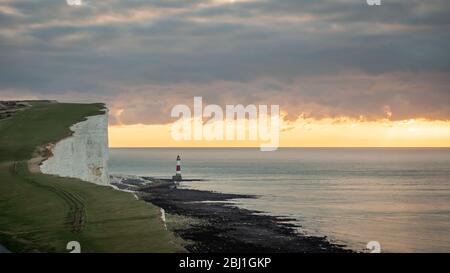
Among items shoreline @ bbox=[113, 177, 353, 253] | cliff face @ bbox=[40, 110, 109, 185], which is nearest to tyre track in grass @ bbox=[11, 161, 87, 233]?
shoreline @ bbox=[113, 177, 353, 253]

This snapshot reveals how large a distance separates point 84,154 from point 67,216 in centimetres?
2793

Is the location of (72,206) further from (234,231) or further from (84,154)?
(84,154)

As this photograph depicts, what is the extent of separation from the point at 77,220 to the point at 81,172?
91.4ft

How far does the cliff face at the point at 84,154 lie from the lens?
174 feet

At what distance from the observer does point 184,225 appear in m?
49.3

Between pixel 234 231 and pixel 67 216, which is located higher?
pixel 67 216

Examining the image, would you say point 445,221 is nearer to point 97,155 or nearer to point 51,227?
point 97,155

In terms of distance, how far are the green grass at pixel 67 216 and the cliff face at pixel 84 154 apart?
2.87 m

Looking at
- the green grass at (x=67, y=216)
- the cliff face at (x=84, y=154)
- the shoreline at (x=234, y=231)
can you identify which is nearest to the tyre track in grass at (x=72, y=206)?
the green grass at (x=67, y=216)

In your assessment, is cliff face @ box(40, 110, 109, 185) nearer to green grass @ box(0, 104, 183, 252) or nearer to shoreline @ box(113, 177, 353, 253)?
green grass @ box(0, 104, 183, 252)

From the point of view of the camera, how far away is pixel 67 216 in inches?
1224

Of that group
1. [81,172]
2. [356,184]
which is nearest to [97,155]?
[81,172]

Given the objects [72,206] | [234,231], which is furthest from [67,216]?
[234,231]

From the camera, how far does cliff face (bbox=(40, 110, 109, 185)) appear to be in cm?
5306
